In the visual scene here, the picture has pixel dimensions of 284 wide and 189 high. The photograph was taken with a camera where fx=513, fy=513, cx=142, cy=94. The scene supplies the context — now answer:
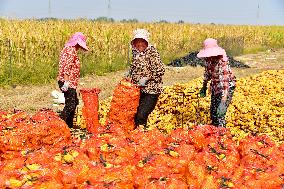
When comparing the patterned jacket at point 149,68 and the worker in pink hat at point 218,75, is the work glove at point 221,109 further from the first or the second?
the patterned jacket at point 149,68

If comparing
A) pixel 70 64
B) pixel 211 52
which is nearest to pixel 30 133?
pixel 70 64

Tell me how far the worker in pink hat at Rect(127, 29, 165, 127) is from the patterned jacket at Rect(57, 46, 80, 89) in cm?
93

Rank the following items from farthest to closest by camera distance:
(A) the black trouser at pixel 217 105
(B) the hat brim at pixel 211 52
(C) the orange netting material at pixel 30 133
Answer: (A) the black trouser at pixel 217 105 → (B) the hat brim at pixel 211 52 → (C) the orange netting material at pixel 30 133

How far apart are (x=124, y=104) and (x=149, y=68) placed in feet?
2.08

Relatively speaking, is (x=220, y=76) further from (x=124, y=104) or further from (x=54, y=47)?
(x=54, y=47)

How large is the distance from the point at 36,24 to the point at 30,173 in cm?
1625

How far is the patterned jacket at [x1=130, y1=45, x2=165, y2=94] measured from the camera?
7164 millimetres

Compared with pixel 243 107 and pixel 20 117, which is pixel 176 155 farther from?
pixel 243 107

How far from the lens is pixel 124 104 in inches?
278

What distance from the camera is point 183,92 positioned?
9.29 metres

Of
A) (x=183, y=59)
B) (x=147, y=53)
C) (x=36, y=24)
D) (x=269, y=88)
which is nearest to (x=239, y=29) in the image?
(x=183, y=59)

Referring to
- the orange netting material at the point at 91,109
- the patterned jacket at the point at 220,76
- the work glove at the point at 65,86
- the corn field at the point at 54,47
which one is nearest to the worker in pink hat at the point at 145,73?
the orange netting material at the point at 91,109

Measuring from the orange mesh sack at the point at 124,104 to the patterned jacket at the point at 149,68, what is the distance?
272 millimetres

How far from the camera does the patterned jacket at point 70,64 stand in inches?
300
